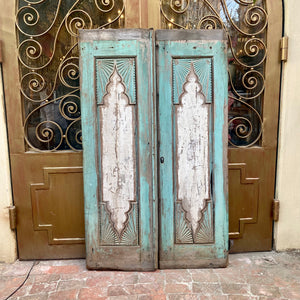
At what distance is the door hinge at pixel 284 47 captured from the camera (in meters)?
2.91

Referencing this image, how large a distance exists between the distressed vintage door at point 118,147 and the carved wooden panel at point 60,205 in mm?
321

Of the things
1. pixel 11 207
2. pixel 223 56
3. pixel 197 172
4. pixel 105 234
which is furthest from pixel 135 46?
pixel 11 207

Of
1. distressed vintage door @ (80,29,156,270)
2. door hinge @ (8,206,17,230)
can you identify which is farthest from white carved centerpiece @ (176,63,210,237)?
door hinge @ (8,206,17,230)

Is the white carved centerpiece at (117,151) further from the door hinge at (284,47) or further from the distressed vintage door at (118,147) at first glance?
the door hinge at (284,47)

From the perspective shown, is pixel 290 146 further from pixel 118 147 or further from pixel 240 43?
pixel 118 147

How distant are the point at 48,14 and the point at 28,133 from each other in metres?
1.20

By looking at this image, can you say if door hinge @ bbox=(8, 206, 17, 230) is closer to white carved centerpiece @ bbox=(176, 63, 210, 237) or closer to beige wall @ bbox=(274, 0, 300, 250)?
white carved centerpiece @ bbox=(176, 63, 210, 237)

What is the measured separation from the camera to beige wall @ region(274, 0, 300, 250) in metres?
2.92

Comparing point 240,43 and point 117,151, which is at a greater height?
point 240,43

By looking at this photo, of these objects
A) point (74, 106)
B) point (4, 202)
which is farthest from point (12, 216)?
point (74, 106)

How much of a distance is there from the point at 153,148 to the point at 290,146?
1.47 meters

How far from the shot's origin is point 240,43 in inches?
118

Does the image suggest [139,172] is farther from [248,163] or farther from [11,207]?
[11,207]

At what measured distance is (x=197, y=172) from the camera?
2801mm
